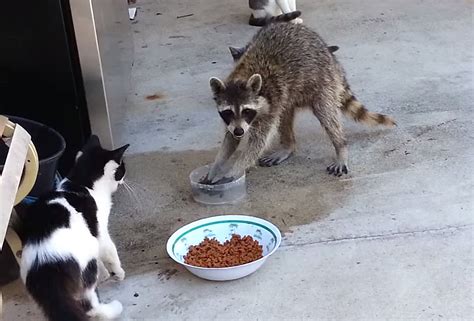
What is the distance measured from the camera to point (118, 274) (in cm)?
260

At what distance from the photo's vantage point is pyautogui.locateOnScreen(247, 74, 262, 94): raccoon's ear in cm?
299

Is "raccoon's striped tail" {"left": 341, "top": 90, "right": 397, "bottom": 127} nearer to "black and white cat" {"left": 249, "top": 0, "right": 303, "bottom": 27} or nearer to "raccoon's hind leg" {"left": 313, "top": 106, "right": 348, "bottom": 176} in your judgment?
"raccoon's hind leg" {"left": 313, "top": 106, "right": 348, "bottom": 176}

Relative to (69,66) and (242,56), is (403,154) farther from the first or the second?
(69,66)

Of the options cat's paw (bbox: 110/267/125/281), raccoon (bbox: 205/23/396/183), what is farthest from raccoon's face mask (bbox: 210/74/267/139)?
cat's paw (bbox: 110/267/125/281)

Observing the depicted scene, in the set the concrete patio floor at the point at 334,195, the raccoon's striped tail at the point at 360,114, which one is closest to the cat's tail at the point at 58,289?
the concrete patio floor at the point at 334,195

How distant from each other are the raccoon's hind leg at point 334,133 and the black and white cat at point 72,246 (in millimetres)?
1072

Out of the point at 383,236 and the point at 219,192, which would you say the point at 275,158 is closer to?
the point at 219,192

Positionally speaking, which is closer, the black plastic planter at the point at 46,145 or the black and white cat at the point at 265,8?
the black plastic planter at the point at 46,145

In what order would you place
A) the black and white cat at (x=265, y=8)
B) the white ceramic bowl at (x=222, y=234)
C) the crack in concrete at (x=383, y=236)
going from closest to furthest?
the white ceramic bowl at (x=222, y=234) < the crack in concrete at (x=383, y=236) < the black and white cat at (x=265, y=8)

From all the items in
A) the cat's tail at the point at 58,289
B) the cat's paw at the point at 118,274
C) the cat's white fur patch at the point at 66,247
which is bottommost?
the cat's paw at the point at 118,274

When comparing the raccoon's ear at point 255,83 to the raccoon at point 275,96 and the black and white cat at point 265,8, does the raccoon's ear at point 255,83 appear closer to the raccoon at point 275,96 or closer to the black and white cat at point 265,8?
the raccoon at point 275,96

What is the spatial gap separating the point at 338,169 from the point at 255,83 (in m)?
0.55

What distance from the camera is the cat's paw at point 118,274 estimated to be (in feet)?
8.49

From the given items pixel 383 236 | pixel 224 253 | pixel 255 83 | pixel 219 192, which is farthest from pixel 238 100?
pixel 383 236
